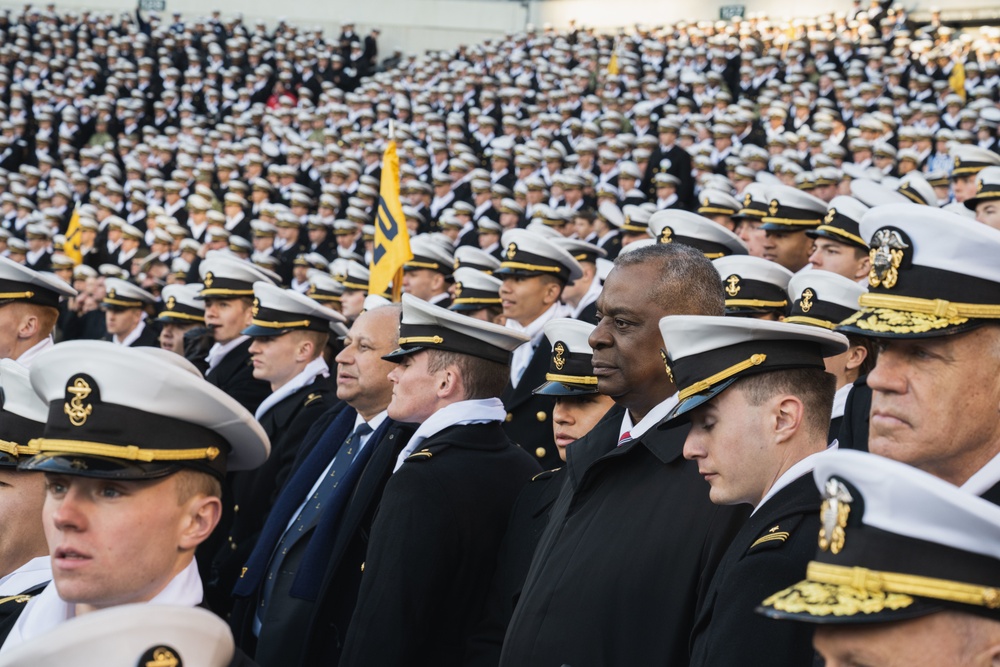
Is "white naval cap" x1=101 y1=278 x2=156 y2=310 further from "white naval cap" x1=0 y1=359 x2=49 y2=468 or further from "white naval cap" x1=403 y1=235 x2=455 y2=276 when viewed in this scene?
"white naval cap" x1=0 y1=359 x2=49 y2=468

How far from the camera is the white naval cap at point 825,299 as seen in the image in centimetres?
445

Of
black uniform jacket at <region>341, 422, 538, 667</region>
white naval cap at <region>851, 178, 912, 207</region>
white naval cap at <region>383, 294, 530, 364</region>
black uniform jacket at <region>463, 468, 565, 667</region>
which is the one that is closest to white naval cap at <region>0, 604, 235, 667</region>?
black uniform jacket at <region>341, 422, 538, 667</region>

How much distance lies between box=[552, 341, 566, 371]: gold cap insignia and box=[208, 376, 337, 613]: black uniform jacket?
5.00ft

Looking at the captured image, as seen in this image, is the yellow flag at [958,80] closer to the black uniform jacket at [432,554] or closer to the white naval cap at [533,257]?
the white naval cap at [533,257]

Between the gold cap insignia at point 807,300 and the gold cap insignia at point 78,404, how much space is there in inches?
111

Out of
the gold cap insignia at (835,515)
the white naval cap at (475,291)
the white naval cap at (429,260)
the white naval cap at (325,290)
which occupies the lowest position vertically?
the white naval cap at (325,290)

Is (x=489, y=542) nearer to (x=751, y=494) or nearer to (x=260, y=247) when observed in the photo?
Result: (x=751, y=494)

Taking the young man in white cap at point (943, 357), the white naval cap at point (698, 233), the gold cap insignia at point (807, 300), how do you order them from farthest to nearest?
the white naval cap at point (698, 233) → the gold cap insignia at point (807, 300) → the young man in white cap at point (943, 357)

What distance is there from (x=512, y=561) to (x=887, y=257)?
1755mm

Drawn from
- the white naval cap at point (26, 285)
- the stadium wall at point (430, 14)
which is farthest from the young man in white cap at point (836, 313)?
the stadium wall at point (430, 14)

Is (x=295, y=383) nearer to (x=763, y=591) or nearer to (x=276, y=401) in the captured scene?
(x=276, y=401)

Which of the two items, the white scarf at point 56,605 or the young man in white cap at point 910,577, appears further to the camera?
the white scarf at point 56,605

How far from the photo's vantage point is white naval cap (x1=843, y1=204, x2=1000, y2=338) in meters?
2.31

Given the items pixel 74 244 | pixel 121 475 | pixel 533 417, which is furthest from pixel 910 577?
pixel 74 244
